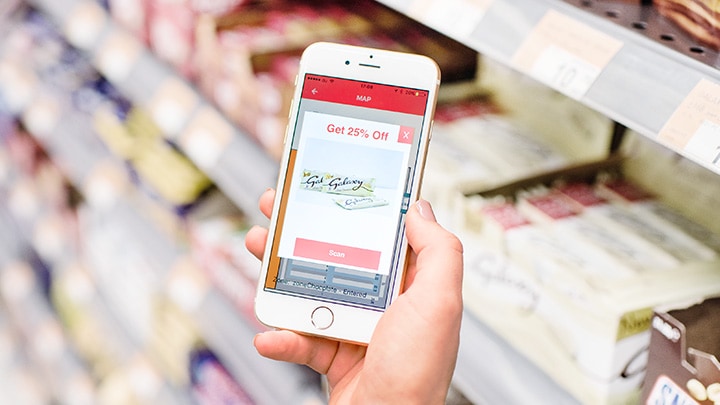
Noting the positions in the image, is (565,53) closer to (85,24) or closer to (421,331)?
(421,331)

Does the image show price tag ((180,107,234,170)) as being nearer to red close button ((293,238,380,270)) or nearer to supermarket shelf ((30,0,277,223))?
supermarket shelf ((30,0,277,223))

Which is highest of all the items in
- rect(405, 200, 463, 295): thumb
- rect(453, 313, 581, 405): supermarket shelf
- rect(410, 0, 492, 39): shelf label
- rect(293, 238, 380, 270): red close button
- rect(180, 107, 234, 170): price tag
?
rect(410, 0, 492, 39): shelf label

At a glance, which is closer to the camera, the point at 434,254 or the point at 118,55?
the point at 434,254

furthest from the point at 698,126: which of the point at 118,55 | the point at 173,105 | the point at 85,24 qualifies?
the point at 85,24

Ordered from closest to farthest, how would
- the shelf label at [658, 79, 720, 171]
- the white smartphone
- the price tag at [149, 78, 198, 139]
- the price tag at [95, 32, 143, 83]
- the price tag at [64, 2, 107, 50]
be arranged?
the shelf label at [658, 79, 720, 171] → the white smartphone → the price tag at [149, 78, 198, 139] → the price tag at [95, 32, 143, 83] → the price tag at [64, 2, 107, 50]

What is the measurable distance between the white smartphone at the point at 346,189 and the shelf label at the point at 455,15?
55mm

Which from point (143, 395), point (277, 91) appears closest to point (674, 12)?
point (277, 91)

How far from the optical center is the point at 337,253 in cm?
84

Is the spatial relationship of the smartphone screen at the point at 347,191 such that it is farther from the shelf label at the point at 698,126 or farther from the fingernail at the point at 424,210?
the shelf label at the point at 698,126

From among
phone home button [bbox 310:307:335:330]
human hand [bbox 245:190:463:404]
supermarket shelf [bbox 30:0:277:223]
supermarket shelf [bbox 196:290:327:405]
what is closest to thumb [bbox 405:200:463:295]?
human hand [bbox 245:190:463:404]

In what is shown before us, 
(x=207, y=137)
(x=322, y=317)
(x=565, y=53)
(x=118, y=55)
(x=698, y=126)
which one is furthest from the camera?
(x=118, y=55)

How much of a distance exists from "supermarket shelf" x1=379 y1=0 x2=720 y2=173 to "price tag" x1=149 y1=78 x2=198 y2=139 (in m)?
0.69

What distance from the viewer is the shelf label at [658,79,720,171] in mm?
584

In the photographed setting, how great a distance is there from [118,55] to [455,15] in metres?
0.99
